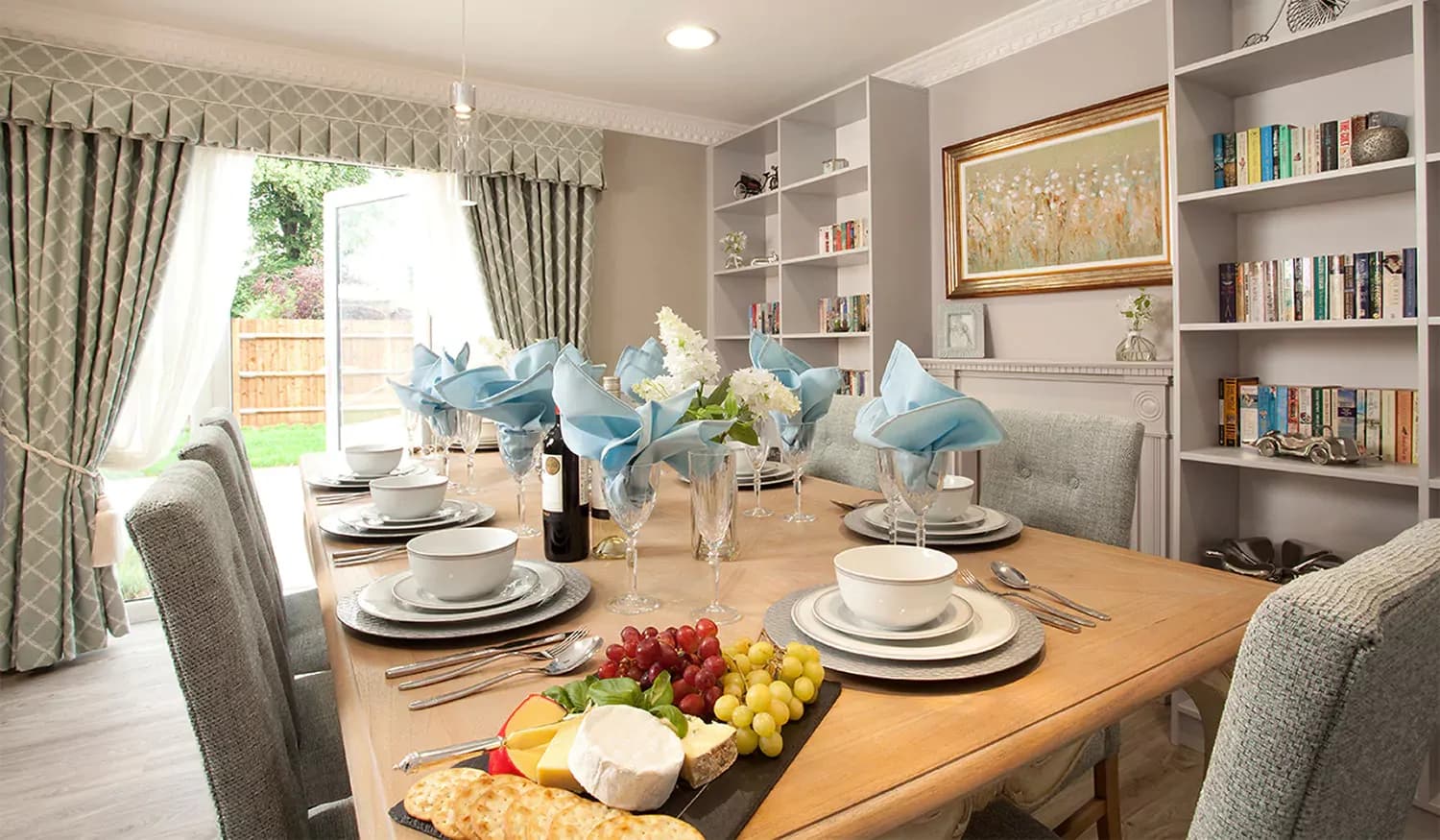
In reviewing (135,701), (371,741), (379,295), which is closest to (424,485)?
(371,741)

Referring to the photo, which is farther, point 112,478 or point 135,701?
point 112,478

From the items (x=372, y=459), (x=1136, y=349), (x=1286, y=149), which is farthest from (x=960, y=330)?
(x=372, y=459)

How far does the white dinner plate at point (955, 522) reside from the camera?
1399 mm

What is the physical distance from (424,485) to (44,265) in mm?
2509

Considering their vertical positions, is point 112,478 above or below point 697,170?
below

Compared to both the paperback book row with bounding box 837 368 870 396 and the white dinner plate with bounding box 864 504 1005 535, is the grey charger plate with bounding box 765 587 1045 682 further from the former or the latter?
the paperback book row with bounding box 837 368 870 396

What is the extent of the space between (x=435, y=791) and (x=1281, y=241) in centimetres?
282

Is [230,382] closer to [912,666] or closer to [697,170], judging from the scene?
[697,170]

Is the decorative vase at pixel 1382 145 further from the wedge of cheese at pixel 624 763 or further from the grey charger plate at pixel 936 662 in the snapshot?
the wedge of cheese at pixel 624 763

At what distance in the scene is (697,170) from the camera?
4.59 metres

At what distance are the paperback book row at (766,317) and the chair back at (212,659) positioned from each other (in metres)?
3.45

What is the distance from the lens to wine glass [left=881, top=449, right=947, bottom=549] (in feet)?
3.83

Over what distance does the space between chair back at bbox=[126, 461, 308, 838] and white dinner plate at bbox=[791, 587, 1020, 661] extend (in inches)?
24.2

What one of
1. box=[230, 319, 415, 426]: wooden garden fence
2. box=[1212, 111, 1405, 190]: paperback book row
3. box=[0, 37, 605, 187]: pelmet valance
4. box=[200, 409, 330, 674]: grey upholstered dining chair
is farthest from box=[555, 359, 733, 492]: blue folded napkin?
box=[230, 319, 415, 426]: wooden garden fence
